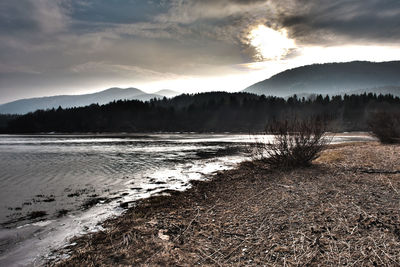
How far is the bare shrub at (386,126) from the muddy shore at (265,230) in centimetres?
1914

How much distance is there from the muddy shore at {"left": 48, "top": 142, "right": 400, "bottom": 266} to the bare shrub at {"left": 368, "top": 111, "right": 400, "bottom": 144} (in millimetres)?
19138

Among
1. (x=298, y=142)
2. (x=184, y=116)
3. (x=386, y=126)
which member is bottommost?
(x=386, y=126)

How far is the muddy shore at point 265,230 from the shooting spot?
4.57 m

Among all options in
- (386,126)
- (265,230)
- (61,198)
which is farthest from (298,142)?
(386,126)

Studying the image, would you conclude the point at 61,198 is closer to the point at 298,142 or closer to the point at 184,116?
the point at 298,142

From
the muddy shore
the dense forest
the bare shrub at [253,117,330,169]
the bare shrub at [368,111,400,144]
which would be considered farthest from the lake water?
the dense forest

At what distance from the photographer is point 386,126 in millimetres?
25141

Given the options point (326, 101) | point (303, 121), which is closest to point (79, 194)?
point (303, 121)

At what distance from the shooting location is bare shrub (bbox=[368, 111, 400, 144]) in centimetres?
2426

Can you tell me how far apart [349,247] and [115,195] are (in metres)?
10.5

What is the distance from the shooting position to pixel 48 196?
1202 centimetres

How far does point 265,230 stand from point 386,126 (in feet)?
89.7

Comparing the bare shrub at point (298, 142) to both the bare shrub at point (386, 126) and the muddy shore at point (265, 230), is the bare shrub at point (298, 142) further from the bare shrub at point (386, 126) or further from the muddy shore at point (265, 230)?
the bare shrub at point (386, 126)

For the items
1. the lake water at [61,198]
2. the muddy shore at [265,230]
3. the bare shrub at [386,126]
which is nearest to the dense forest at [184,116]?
the bare shrub at [386,126]
